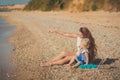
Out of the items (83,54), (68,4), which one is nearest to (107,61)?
(83,54)

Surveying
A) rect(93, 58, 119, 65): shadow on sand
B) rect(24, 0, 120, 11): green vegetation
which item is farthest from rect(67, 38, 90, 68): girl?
rect(24, 0, 120, 11): green vegetation

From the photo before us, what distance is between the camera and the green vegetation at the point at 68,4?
2015 inches

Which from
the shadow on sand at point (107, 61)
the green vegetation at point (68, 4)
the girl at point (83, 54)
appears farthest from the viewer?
the green vegetation at point (68, 4)

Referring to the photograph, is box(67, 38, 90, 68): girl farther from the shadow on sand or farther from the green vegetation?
the green vegetation

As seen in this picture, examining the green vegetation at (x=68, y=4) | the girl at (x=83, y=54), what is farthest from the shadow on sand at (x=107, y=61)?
the green vegetation at (x=68, y=4)

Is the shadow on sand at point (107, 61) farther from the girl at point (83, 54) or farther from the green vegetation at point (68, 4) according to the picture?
the green vegetation at point (68, 4)

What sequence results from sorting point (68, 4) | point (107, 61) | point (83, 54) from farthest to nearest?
point (68, 4), point (107, 61), point (83, 54)

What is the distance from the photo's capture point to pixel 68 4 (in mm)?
60062

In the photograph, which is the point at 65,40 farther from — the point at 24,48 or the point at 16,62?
the point at 16,62

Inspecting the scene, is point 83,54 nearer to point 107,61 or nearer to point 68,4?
point 107,61

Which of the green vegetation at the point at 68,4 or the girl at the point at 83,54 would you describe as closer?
the girl at the point at 83,54

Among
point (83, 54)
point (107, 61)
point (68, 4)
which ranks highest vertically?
point (83, 54)

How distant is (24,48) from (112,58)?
6.73 metres

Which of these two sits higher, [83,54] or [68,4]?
[83,54]
